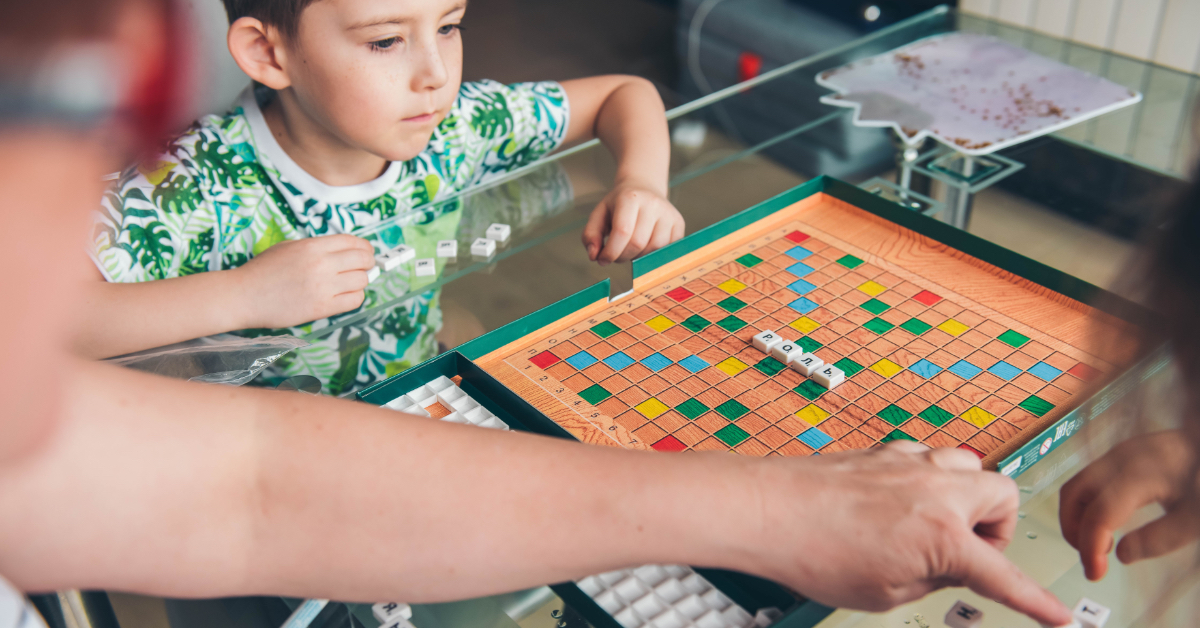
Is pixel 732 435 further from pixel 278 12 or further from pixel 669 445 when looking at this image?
pixel 278 12

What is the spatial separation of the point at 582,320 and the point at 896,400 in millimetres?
376

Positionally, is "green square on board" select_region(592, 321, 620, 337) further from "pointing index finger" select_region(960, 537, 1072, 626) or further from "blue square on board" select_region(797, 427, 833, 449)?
"pointing index finger" select_region(960, 537, 1072, 626)

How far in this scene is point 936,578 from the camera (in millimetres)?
622

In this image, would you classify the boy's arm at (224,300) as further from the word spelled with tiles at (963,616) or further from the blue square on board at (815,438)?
the word spelled with tiles at (963,616)

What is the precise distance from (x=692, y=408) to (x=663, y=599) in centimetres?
25

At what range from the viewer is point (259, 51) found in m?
1.26

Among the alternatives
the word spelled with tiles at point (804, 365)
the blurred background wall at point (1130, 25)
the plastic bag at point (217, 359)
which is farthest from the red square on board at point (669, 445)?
the blurred background wall at point (1130, 25)

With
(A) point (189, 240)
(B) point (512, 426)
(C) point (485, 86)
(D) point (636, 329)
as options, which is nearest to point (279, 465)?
(B) point (512, 426)

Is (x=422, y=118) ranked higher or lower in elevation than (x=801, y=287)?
higher

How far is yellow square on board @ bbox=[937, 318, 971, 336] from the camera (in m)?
0.97

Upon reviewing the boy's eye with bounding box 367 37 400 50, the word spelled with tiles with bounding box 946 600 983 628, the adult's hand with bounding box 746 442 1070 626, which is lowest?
the word spelled with tiles with bounding box 946 600 983 628

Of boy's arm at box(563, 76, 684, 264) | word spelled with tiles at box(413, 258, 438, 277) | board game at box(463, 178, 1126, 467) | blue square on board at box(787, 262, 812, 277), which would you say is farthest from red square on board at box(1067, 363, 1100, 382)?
word spelled with tiles at box(413, 258, 438, 277)

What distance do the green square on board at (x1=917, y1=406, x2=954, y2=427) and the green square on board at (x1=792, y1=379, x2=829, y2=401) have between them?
0.10 metres

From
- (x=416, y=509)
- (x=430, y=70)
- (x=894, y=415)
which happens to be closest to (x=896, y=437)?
(x=894, y=415)
